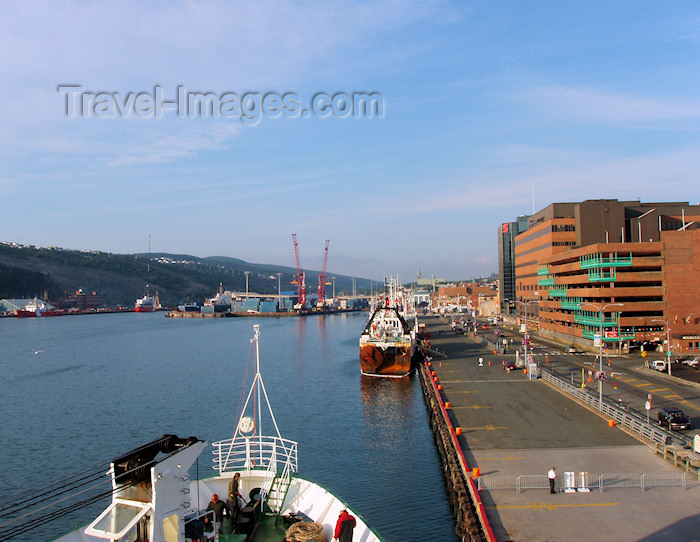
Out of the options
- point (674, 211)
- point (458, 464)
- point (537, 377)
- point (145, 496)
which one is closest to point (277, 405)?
point (537, 377)

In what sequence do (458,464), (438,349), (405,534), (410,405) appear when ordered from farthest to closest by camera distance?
(438,349) < (410,405) < (458,464) < (405,534)

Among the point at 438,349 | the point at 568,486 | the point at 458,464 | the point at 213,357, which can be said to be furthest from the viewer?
the point at 213,357

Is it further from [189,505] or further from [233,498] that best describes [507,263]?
[189,505]

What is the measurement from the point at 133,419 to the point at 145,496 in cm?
3886

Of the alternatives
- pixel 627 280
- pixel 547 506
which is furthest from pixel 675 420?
pixel 627 280

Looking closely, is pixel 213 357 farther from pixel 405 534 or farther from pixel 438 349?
pixel 405 534

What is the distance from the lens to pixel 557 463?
25.5 metres

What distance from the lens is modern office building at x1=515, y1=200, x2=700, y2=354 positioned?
68.8 metres

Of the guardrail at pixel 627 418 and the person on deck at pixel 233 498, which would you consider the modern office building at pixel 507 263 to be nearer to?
the guardrail at pixel 627 418

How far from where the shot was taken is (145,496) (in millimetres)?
12320


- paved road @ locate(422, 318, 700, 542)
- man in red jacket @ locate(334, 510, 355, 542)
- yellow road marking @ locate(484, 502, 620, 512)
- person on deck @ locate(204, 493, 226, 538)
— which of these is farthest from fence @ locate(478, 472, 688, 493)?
person on deck @ locate(204, 493, 226, 538)

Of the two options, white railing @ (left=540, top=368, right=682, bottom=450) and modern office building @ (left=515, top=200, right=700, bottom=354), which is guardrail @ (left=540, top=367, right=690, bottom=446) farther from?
modern office building @ (left=515, top=200, right=700, bottom=354)

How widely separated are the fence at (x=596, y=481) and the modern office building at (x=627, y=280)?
32423mm

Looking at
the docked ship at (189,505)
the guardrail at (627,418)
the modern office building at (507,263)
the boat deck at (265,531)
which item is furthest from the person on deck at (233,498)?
the modern office building at (507,263)
